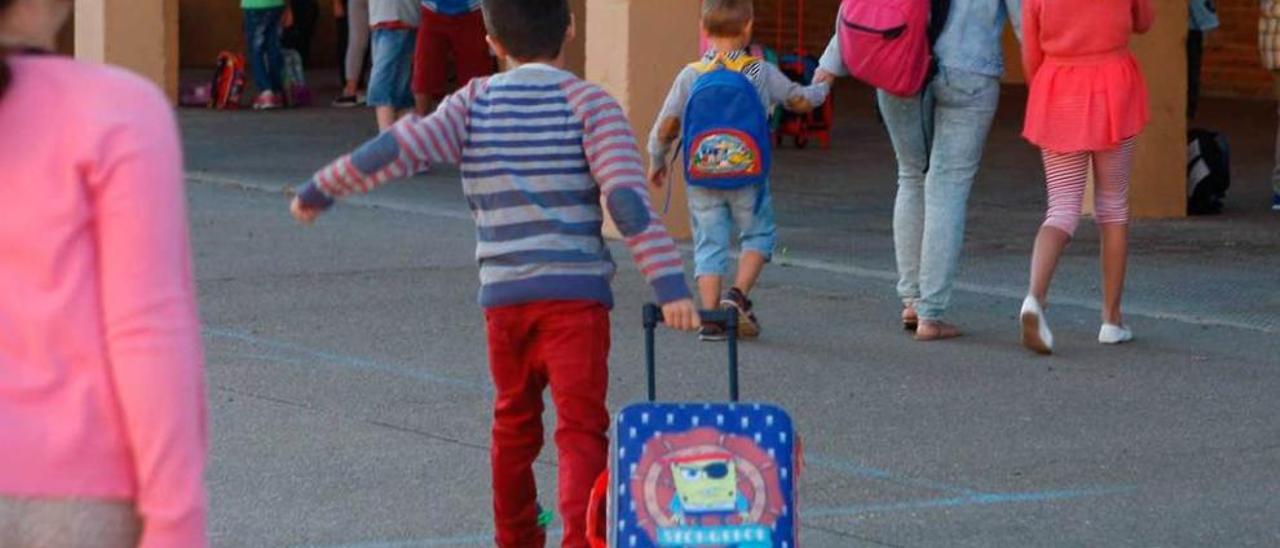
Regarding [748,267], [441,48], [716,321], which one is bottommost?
[748,267]

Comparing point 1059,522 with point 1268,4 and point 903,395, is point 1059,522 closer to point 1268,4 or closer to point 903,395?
point 903,395

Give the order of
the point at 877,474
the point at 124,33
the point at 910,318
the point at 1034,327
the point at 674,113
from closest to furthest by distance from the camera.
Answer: the point at 877,474 → the point at 1034,327 → the point at 674,113 → the point at 910,318 → the point at 124,33

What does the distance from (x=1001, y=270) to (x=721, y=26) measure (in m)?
2.80

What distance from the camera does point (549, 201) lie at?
5250mm

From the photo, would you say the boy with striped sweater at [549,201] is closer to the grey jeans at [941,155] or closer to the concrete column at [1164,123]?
the grey jeans at [941,155]

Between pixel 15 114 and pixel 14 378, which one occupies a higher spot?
pixel 15 114

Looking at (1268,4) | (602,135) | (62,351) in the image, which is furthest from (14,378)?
(1268,4)

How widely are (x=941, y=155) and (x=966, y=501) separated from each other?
2.71 meters

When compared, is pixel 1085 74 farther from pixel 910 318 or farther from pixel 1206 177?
pixel 1206 177

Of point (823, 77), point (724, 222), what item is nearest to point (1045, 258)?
point (823, 77)

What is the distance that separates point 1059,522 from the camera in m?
6.14

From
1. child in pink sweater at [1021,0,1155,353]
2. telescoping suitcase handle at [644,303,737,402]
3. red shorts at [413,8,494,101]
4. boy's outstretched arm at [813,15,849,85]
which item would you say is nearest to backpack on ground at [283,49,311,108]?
red shorts at [413,8,494,101]

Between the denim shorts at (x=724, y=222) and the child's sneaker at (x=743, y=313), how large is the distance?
0.31 ft

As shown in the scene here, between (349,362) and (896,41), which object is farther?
A: (896,41)
